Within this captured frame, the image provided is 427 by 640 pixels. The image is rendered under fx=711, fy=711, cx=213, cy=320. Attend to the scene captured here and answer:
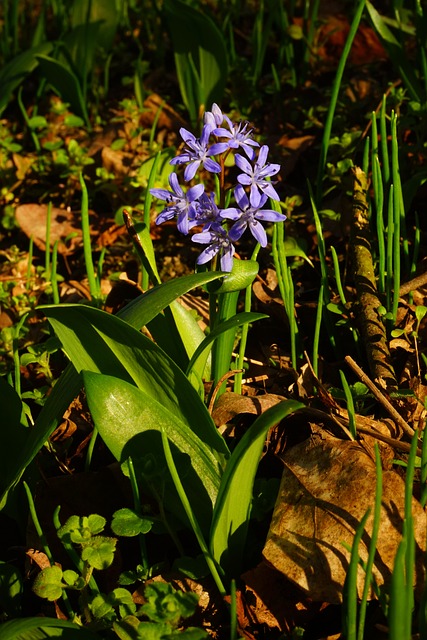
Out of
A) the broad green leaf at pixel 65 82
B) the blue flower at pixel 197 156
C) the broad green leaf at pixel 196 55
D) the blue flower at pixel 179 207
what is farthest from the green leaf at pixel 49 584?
the broad green leaf at pixel 65 82

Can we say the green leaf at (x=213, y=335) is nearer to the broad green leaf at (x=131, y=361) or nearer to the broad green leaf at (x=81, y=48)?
the broad green leaf at (x=131, y=361)

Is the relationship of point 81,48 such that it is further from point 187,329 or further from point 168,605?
point 168,605

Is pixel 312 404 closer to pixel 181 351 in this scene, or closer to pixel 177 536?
pixel 181 351

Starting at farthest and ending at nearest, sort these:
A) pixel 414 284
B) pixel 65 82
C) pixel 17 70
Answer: pixel 65 82, pixel 17 70, pixel 414 284

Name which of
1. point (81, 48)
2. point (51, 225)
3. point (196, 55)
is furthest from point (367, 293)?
point (81, 48)

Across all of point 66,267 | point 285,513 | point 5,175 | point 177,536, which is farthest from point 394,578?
point 5,175

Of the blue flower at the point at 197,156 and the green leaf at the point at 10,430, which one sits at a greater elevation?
the blue flower at the point at 197,156
